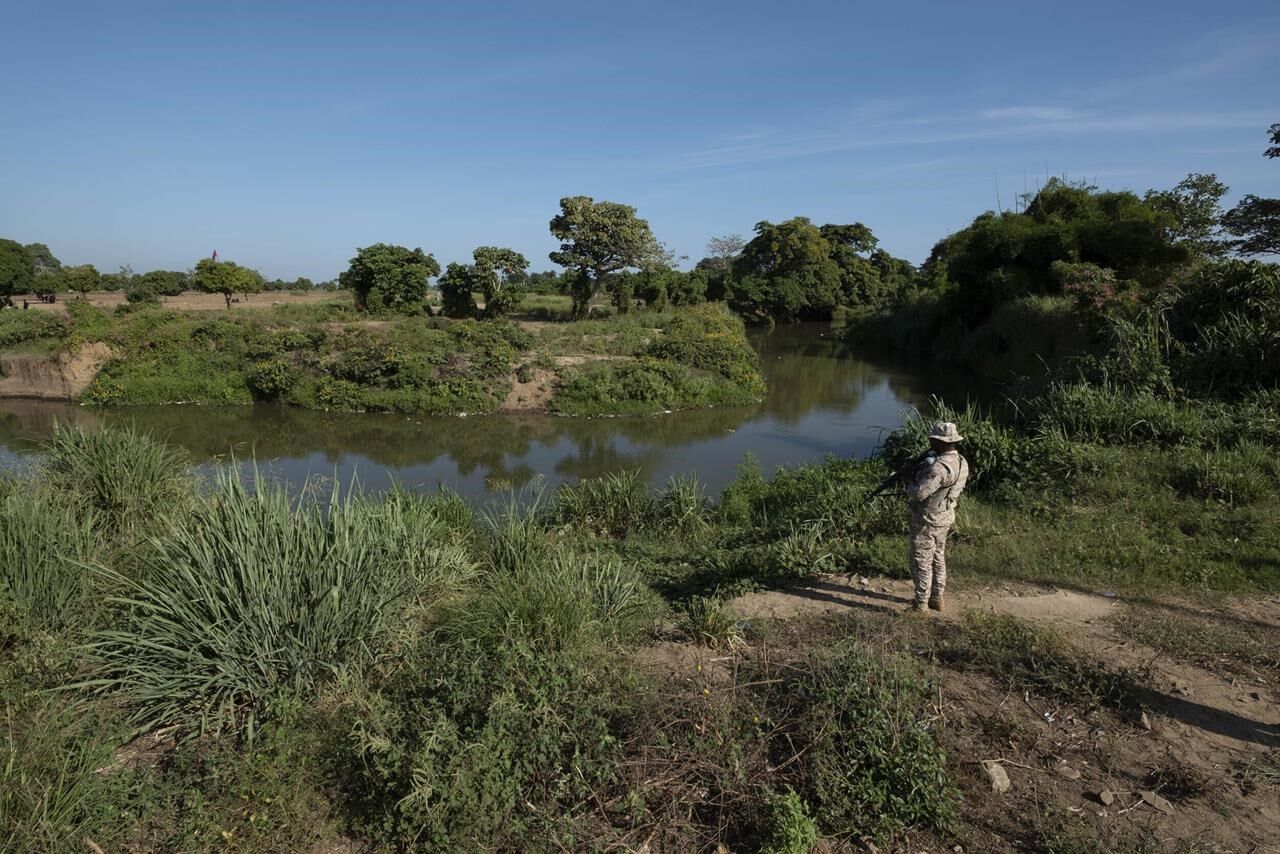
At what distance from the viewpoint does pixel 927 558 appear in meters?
4.84

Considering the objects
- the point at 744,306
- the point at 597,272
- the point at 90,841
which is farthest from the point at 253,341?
the point at 744,306

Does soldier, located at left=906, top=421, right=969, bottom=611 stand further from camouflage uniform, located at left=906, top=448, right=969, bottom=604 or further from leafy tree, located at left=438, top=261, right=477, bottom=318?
leafy tree, located at left=438, top=261, right=477, bottom=318

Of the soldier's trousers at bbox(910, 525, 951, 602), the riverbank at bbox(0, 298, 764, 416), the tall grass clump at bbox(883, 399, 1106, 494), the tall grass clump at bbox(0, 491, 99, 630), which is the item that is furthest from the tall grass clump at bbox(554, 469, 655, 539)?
the riverbank at bbox(0, 298, 764, 416)

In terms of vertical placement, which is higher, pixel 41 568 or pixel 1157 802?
pixel 41 568

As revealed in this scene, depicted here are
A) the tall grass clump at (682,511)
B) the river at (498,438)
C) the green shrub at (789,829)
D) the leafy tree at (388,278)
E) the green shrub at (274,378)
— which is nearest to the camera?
the green shrub at (789,829)

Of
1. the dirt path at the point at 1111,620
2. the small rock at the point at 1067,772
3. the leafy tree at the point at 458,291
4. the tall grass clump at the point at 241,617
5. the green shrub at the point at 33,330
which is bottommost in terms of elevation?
the small rock at the point at 1067,772

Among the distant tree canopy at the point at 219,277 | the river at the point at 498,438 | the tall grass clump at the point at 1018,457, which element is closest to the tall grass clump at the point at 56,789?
the tall grass clump at the point at 1018,457

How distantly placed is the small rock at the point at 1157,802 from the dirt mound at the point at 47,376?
24.4m

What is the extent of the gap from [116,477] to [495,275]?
20.3 metres

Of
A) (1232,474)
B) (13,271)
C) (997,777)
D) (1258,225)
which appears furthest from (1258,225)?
(13,271)

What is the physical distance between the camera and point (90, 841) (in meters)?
2.76

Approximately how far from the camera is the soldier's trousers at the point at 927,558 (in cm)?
478

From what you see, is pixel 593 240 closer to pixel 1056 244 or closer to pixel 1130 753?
pixel 1056 244

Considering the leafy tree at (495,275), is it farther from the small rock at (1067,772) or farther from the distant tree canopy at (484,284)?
the small rock at (1067,772)
